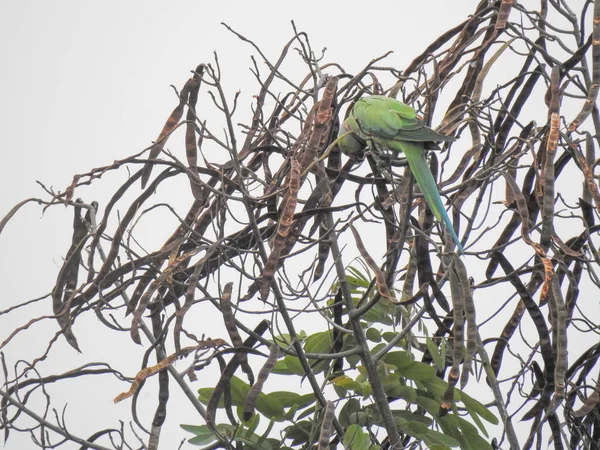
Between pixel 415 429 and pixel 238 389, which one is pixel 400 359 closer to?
pixel 415 429

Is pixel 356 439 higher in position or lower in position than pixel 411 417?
lower

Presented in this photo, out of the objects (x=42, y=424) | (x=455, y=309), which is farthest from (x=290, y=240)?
(x=42, y=424)

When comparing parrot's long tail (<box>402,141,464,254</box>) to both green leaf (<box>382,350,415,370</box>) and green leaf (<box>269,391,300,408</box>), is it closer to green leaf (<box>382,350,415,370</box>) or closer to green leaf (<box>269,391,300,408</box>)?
green leaf (<box>382,350,415,370</box>)

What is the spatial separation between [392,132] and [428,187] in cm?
37

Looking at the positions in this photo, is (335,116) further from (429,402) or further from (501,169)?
(429,402)

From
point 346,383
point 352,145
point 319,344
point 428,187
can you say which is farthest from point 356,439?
point 352,145

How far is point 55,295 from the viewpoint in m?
2.31

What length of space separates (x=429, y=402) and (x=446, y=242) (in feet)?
1.96

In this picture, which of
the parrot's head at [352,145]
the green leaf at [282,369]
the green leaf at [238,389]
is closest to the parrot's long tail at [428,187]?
the parrot's head at [352,145]

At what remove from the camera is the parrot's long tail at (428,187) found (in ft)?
7.34

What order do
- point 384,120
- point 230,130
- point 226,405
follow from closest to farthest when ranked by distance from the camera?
Answer: point 230,130, point 226,405, point 384,120

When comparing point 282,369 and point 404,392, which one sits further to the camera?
point 282,369

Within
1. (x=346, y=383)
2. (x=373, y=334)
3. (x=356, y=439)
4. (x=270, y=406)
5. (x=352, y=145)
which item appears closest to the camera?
(x=356, y=439)

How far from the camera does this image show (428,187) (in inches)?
92.6
